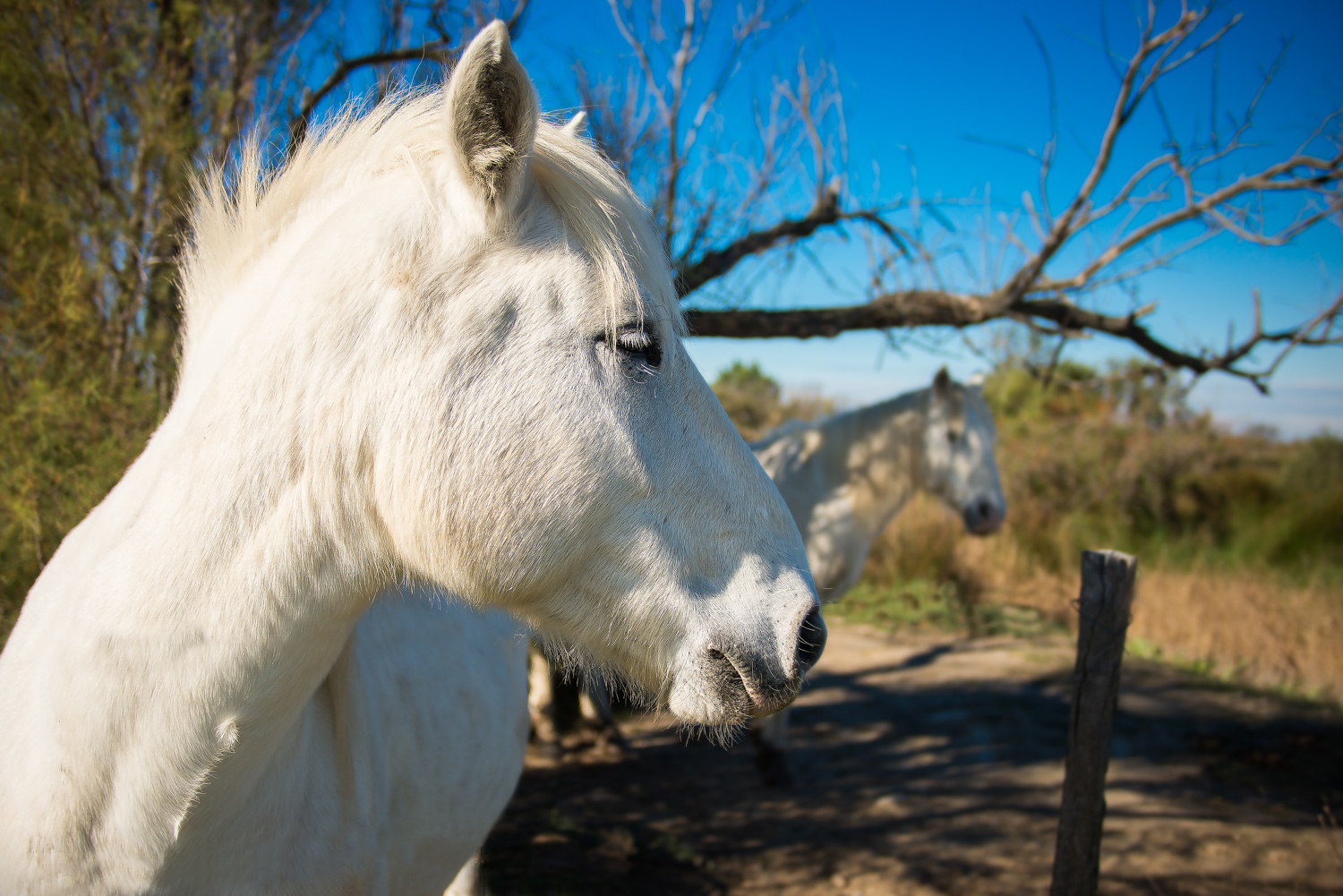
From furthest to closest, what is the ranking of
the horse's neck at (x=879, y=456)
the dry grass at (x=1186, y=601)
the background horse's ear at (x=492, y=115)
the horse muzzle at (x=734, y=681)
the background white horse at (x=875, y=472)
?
the dry grass at (x=1186, y=601) < the horse's neck at (x=879, y=456) < the background white horse at (x=875, y=472) < the horse muzzle at (x=734, y=681) < the background horse's ear at (x=492, y=115)

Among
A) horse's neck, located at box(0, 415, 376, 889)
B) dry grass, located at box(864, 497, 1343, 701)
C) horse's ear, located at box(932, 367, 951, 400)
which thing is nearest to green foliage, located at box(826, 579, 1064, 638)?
dry grass, located at box(864, 497, 1343, 701)

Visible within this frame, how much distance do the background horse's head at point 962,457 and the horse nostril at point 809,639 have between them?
4682 mm

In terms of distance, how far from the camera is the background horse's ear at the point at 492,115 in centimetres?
101

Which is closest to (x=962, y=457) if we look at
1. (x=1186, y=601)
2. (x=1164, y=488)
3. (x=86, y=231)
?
(x=1186, y=601)

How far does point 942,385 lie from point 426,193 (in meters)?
5.13

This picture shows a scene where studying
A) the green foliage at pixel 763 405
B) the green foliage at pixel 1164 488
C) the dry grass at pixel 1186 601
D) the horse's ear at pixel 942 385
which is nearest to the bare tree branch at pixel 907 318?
the horse's ear at pixel 942 385

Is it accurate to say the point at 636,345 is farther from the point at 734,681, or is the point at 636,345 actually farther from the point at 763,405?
the point at 763,405

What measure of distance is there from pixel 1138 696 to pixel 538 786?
5233 millimetres

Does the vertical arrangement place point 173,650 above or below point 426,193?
below

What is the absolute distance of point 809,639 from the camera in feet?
3.93

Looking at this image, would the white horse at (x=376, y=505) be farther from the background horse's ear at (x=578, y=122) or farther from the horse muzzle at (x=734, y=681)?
the background horse's ear at (x=578, y=122)

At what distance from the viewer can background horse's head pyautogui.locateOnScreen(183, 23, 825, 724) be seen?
1065 mm

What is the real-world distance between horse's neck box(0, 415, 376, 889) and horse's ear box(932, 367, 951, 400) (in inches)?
202

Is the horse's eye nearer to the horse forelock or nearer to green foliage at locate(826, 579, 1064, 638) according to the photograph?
the horse forelock
